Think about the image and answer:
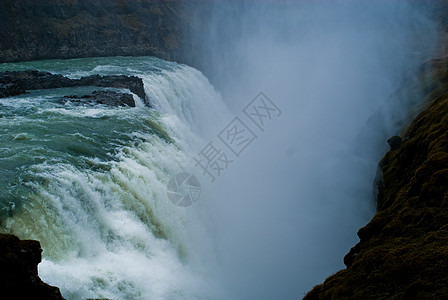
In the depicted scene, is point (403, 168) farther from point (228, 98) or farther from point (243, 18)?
point (243, 18)

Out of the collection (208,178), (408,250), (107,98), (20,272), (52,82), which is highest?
(52,82)

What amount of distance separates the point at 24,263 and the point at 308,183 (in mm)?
20030

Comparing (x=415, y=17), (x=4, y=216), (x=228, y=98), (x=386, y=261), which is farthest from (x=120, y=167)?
(x=415, y=17)

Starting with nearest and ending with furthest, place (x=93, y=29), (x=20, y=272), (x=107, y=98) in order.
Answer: (x=20, y=272)
(x=107, y=98)
(x=93, y=29)

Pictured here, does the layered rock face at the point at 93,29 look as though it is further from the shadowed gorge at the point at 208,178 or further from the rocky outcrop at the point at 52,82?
the rocky outcrop at the point at 52,82

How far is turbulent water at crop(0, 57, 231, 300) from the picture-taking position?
847cm

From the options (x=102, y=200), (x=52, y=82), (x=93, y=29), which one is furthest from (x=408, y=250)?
Answer: (x=93, y=29)

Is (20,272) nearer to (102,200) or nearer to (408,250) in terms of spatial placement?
(408,250)

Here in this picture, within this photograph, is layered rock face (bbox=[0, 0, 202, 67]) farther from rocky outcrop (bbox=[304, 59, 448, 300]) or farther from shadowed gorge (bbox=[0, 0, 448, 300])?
rocky outcrop (bbox=[304, 59, 448, 300])

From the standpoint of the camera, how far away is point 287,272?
14859 mm

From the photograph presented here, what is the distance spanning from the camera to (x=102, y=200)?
1053 cm

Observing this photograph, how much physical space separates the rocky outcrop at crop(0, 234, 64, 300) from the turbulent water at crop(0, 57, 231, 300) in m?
2.59

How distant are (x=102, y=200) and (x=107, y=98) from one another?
10.4m

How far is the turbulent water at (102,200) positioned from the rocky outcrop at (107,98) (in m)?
0.83
